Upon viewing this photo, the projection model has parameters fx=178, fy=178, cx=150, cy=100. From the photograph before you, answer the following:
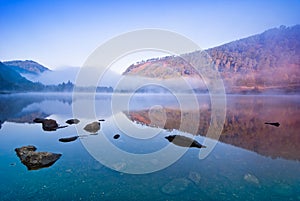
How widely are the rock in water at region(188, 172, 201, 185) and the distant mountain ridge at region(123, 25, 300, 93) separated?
335 feet

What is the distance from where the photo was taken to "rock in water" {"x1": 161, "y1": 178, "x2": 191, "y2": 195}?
6812mm

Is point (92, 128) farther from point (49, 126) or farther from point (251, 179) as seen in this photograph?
point (251, 179)

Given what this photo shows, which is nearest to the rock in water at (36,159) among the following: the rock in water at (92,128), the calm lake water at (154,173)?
the calm lake water at (154,173)

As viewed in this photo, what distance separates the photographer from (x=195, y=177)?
7996 millimetres

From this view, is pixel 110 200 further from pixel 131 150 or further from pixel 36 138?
pixel 36 138

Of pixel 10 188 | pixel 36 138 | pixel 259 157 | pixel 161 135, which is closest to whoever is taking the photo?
pixel 10 188

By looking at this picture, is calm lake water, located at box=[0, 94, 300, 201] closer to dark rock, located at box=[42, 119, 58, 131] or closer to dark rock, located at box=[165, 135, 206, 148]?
dark rock, located at box=[165, 135, 206, 148]

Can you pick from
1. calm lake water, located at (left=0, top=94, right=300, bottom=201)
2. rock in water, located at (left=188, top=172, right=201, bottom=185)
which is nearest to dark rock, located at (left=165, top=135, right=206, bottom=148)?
calm lake water, located at (left=0, top=94, right=300, bottom=201)

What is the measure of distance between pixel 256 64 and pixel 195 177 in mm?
159593

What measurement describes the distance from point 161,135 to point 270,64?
501 feet

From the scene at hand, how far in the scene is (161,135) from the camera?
15.7 metres

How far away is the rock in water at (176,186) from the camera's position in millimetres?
6812

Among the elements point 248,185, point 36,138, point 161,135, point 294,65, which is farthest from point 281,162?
point 294,65

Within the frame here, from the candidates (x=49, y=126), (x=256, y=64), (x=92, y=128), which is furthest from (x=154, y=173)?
(x=256, y=64)
